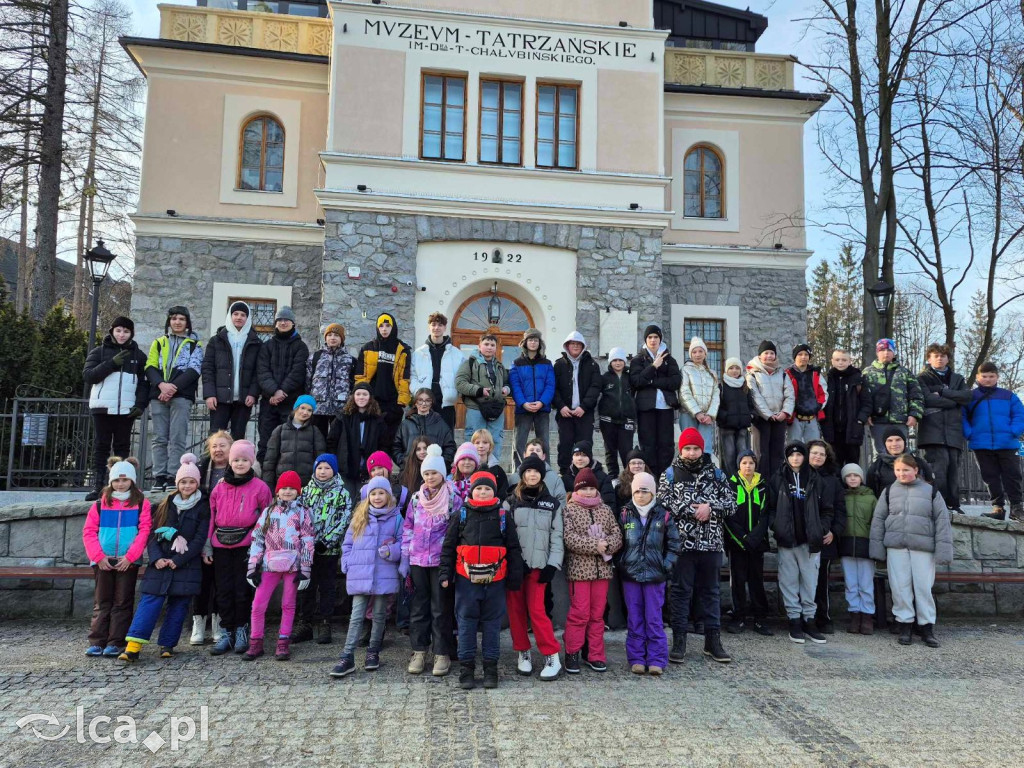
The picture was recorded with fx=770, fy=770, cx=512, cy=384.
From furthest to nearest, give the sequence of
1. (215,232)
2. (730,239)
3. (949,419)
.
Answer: (730,239)
(215,232)
(949,419)

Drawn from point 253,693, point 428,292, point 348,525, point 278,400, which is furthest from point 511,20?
point 253,693

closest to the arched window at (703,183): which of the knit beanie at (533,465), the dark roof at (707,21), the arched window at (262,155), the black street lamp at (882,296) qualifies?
the dark roof at (707,21)

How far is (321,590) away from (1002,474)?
24.7 feet

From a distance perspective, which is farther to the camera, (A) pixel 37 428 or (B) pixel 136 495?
(A) pixel 37 428

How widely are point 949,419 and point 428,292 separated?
839 centimetres

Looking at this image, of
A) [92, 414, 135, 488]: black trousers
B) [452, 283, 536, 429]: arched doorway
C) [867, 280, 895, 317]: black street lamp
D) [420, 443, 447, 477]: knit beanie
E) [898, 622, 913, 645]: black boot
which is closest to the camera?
[420, 443, 447, 477]: knit beanie

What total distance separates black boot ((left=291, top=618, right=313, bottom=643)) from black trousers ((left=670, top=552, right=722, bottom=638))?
9.90 ft

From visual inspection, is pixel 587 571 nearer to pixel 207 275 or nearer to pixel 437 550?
pixel 437 550

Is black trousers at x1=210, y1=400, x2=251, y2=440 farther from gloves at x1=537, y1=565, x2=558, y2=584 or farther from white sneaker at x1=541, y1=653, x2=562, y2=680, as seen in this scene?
white sneaker at x1=541, y1=653, x2=562, y2=680

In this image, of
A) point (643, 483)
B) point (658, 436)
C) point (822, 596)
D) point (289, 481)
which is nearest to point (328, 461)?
point (289, 481)

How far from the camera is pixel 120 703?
4.89 meters

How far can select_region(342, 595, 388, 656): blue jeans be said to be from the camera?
5645 mm

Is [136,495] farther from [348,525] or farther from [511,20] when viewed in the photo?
[511,20]

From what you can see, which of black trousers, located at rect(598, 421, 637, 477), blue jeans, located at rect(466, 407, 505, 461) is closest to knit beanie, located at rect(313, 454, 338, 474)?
blue jeans, located at rect(466, 407, 505, 461)
